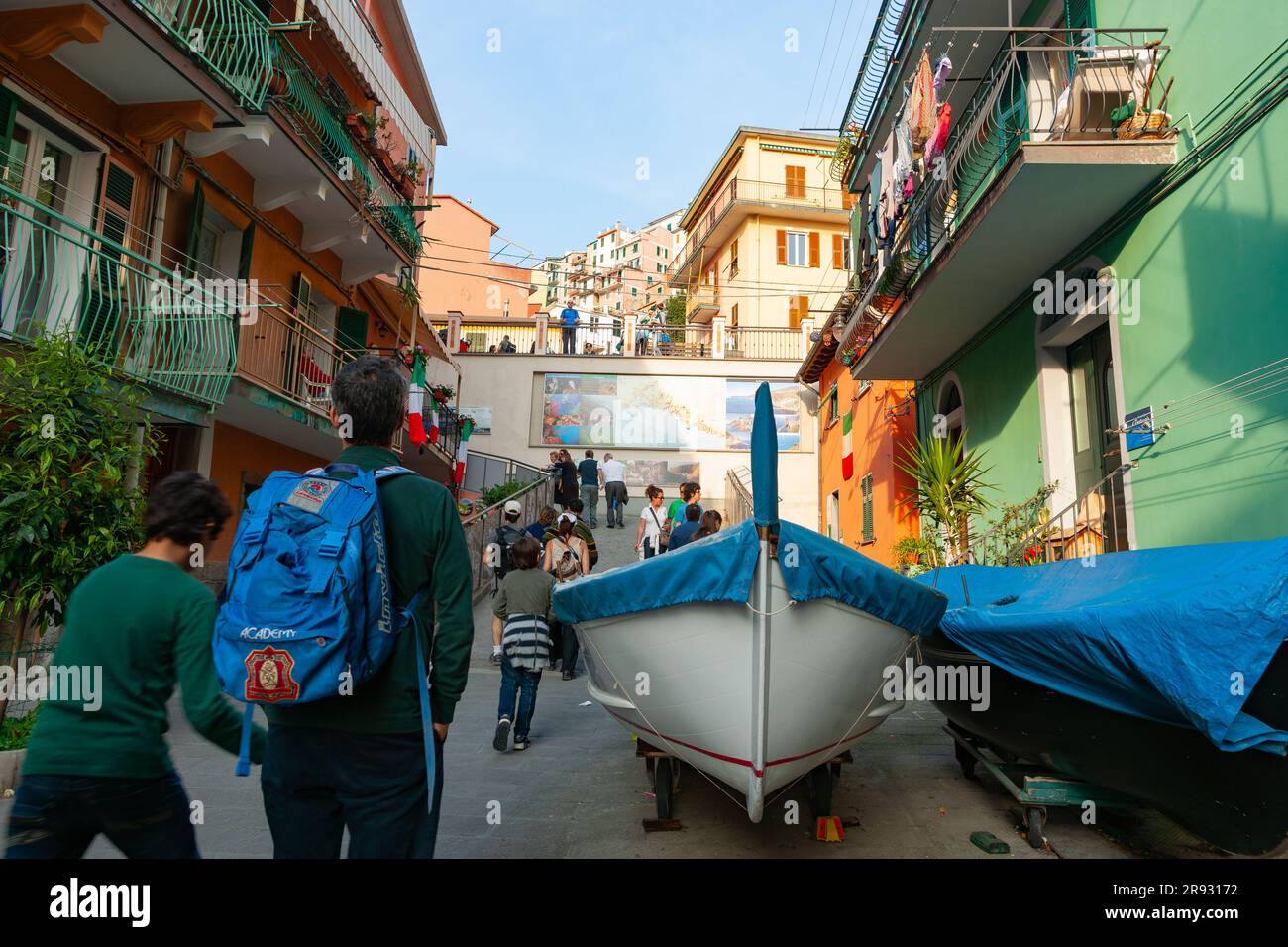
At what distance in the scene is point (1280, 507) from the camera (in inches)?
223

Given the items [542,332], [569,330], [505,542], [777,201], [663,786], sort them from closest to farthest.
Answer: [663,786], [505,542], [569,330], [542,332], [777,201]

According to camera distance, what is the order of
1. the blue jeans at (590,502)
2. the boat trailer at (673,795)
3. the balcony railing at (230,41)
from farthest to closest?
the blue jeans at (590,502)
the balcony railing at (230,41)
the boat trailer at (673,795)

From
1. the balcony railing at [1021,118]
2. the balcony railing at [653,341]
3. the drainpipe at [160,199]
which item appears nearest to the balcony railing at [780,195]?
the balcony railing at [653,341]

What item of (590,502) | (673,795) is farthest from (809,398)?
(673,795)

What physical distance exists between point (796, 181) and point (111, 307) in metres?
34.0

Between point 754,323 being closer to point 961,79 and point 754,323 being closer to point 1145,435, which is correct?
point 961,79

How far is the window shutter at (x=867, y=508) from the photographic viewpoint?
17078 millimetres

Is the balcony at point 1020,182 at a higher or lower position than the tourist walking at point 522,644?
higher

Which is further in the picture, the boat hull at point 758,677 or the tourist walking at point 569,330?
the tourist walking at point 569,330

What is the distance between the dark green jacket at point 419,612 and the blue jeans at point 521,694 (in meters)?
4.38

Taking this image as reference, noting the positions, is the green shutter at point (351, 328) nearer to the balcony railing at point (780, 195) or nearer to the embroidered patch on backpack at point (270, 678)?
the embroidered patch on backpack at point (270, 678)

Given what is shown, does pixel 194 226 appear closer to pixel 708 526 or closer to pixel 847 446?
pixel 708 526

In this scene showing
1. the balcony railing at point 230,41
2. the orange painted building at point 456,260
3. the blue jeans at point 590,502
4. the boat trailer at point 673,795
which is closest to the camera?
the boat trailer at point 673,795

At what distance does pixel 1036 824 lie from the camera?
4203mm
